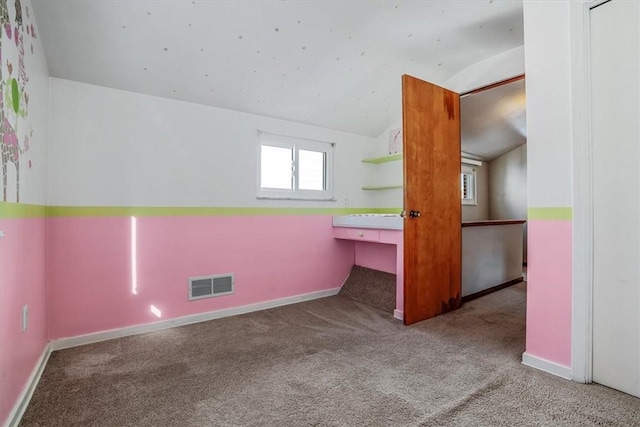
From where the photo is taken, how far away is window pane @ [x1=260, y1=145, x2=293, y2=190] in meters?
3.24

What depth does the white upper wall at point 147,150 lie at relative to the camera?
227 centimetres

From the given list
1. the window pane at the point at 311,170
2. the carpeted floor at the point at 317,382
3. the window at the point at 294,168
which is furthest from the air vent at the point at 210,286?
the window pane at the point at 311,170

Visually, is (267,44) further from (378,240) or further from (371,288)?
(371,288)

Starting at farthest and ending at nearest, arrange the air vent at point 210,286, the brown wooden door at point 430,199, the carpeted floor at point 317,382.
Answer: the air vent at point 210,286 < the brown wooden door at point 430,199 < the carpeted floor at point 317,382

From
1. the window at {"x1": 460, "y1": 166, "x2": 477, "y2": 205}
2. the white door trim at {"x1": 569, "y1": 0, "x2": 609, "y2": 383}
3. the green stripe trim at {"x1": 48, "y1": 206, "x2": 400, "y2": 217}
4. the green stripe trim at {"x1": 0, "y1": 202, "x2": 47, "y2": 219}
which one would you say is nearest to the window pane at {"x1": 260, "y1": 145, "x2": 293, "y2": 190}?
the green stripe trim at {"x1": 48, "y1": 206, "x2": 400, "y2": 217}

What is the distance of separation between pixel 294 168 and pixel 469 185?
12.2 feet

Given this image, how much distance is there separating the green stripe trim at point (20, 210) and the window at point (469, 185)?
5.53 m

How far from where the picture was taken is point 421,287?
2.68 metres

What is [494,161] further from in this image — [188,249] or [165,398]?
[165,398]

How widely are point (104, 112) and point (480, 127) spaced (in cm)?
459

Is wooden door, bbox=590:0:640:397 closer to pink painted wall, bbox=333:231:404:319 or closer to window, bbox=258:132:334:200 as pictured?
pink painted wall, bbox=333:231:404:319

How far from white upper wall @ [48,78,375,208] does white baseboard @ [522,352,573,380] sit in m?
2.36

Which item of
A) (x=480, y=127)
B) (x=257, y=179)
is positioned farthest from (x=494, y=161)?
(x=257, y=179)

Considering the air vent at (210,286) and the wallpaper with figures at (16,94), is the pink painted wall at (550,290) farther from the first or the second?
the wallpaper with figures at (16,94)
